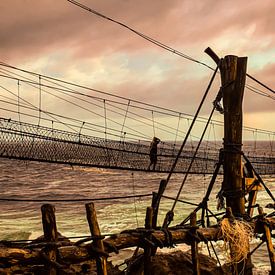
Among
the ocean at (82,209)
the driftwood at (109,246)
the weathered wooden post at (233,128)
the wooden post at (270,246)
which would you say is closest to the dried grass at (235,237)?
the driftwood at (109,246)

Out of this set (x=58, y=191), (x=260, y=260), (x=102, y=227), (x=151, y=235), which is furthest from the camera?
(x=58, y=191)

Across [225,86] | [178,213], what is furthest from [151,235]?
[178,213]

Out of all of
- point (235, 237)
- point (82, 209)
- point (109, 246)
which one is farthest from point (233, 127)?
point (82, 209)

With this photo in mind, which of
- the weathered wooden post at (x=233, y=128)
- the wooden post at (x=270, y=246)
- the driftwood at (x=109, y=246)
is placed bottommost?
the wooden post at (x=270, y=246)

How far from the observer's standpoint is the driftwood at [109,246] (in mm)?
5664

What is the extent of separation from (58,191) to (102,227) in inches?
1027

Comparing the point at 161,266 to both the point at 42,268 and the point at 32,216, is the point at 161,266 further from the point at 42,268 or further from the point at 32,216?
the point at 32,216

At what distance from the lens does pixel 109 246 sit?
6484mm

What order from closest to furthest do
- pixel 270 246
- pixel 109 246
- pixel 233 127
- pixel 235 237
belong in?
pixel 109 246
pixel 235 237
pixel 270 246
pixel 233 127

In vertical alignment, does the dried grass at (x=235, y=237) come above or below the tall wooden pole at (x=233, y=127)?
below

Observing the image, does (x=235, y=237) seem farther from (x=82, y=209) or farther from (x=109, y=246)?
(x=82, y=209)

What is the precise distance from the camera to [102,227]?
28.8 meters

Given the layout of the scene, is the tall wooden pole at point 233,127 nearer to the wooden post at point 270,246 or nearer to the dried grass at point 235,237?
the wooden post at point 270,246

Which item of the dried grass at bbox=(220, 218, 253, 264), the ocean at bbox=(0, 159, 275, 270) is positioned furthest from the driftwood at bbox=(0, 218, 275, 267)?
the ocean at bbox=(0, 159, 275, 270)
